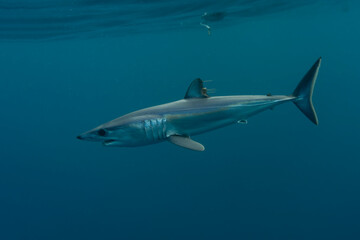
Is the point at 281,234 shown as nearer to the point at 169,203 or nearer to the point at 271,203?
the point at 271,203

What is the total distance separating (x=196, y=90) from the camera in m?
4.80

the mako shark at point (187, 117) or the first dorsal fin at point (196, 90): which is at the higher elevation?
the first dorsal fin at point (196, 90)

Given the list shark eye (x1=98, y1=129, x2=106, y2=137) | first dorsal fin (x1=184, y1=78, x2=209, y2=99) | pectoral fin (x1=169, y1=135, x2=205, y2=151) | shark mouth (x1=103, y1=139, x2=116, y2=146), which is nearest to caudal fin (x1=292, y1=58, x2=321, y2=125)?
first dorsal fin (x1=184, y1=78, x2=209, y2=99)

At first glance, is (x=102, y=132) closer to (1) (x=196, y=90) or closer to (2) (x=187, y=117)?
(2) (x=187, y=117)

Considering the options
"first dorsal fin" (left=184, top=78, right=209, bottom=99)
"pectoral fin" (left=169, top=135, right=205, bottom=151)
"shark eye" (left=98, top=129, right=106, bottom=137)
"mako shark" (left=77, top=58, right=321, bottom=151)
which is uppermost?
"first dorsal fin" (left=184, top=78, right=209, bottom=99)

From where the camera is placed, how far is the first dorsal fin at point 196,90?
4.71 m

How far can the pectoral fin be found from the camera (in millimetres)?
3988

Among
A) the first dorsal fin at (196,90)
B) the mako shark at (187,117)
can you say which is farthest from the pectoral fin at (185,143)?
the first dorsal fin at (196,90)

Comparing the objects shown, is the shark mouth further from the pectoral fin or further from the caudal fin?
the caudal fin

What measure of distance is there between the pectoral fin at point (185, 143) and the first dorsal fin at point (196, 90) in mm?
848

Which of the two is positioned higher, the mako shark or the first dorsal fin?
the first dorsal fin

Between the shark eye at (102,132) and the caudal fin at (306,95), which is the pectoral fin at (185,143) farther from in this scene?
the caudal fin at (306,95)

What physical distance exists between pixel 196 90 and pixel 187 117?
608 millimetres

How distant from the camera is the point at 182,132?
4539 millimetres
